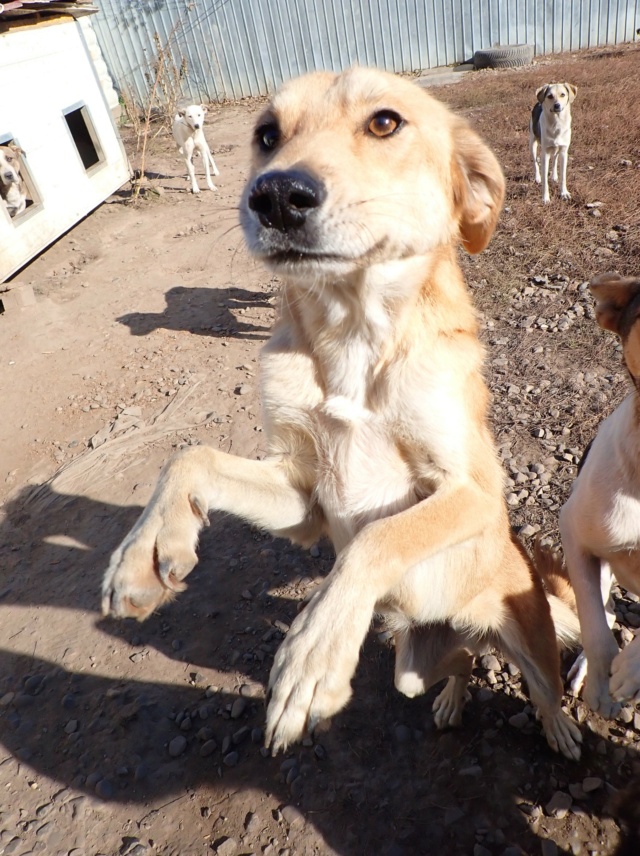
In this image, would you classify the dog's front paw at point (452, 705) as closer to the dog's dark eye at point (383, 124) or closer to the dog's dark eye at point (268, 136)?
the dog's dark eye at point (383, 124)

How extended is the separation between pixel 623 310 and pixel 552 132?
627cm

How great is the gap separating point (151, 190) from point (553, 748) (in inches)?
402

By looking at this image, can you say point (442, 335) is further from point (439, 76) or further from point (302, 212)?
point (439, 76)

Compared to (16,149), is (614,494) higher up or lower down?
lower down

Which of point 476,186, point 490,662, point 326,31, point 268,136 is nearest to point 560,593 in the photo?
point 490,662

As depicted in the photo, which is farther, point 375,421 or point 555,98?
point 555,98

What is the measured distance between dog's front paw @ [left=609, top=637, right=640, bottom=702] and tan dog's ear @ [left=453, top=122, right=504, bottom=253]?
5.41 feet

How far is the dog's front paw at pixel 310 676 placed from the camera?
5.01ft

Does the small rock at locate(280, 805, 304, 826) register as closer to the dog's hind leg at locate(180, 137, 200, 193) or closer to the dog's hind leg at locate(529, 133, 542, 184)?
the dog's hind leg at locate(529, 133, 542, 184)

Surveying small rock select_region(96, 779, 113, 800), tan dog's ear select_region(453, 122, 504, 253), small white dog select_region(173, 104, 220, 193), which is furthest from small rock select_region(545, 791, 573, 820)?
small white dog select_region(173, 104, 220, 193)

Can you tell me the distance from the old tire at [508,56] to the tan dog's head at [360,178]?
1574 cm

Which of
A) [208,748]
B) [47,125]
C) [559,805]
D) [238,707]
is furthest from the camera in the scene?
[47,125]

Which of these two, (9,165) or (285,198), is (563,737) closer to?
(285,198)

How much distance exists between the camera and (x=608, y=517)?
210cm
